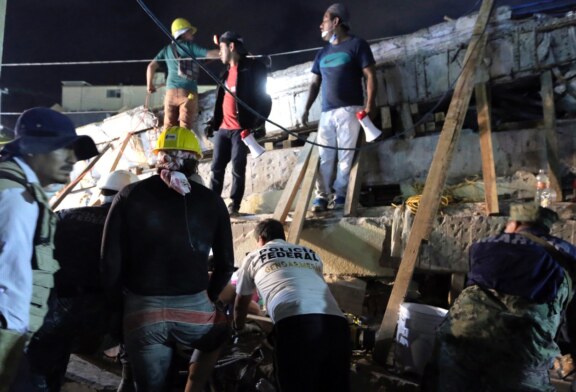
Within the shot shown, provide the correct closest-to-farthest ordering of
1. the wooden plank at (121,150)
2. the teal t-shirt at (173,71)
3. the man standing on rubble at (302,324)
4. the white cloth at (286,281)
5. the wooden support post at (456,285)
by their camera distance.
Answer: the man standing on rubble at (302,324)
the white cloth at (286,281)
the wooden support post at (456,285)
the teal t-shirt at (173,71)
the wooden plank at (121,150)

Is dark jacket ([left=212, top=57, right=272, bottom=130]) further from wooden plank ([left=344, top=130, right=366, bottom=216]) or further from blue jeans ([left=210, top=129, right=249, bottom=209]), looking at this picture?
wooden plank ([left=344, top=130, right=366, bottom=216])

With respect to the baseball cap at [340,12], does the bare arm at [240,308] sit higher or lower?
lower

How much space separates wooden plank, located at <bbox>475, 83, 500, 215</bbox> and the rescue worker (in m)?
3.36

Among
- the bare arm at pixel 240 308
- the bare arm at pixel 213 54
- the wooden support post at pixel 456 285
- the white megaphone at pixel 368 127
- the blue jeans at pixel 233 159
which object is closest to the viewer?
the bare arm at pixel 240 308

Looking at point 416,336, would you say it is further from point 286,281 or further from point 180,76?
point 180,76

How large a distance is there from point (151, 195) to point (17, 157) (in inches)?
28.4

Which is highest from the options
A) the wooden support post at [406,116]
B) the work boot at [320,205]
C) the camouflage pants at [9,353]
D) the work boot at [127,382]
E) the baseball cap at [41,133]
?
the wooden support post at [406,116]

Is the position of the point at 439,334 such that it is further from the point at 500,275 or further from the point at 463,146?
the point at 463,146

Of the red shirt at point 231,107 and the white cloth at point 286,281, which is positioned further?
the red shirt at point 231,107

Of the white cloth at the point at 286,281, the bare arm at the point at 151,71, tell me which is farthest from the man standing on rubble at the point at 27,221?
the bare arm at the point at 151,71

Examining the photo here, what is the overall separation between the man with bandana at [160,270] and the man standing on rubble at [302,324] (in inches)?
16.2

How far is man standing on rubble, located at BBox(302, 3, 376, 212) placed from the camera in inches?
198

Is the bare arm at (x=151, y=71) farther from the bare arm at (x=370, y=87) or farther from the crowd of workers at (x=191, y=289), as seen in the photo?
the crowd of workers at (x=191, y=289)

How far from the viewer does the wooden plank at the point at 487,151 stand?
13.1 feet
